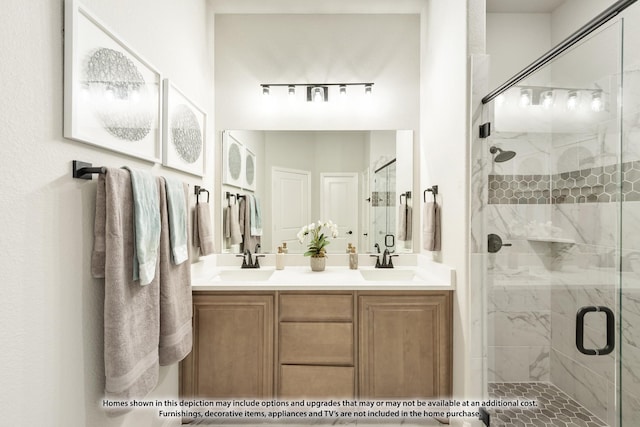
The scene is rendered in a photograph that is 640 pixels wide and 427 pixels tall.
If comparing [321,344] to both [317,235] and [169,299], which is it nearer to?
[317,235]

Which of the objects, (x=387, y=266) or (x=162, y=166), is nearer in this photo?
(x=162, y=166)

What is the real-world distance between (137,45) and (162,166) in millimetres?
603

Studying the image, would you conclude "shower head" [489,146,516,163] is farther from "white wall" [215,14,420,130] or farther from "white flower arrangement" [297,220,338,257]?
"white flower arrangement" [297,220,338,257]

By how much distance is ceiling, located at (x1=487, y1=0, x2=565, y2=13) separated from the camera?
2.32 m

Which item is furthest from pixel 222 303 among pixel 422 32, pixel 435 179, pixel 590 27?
pixel 422 32

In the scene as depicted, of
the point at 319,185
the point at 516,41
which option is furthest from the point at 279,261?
the point at 516,41

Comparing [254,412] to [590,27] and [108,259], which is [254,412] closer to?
[108,259]

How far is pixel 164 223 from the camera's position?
154cm

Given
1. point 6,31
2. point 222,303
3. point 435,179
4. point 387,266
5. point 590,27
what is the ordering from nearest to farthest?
point 6,31 → point 590,27 → point 222,303 → point 435,179 → point 387,266

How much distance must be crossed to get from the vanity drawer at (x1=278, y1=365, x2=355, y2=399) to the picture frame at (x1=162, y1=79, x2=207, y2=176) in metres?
1.46

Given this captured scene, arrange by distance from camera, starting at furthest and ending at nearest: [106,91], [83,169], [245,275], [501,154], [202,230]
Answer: [245,275]
[202,230]
[501,154]
[106,91]
[83,169]

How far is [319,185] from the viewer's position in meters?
2.66

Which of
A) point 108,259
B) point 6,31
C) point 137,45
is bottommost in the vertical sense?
point 108,259

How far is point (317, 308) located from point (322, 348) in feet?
0.84
